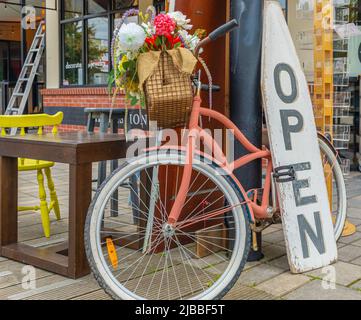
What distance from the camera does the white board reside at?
2.61m

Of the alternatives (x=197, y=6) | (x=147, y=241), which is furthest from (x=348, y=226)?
(x=197, y=6)

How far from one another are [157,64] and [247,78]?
0.85m

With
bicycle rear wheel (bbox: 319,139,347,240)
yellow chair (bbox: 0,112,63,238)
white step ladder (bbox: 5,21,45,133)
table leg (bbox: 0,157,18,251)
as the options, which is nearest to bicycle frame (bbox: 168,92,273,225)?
bicycle rear wheel (bbox: 319,139,347,240)

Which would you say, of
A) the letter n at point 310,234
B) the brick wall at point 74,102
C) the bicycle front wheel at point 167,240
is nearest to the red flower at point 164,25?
the bicycle front wheel at point 167,240

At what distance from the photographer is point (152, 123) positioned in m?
2.20

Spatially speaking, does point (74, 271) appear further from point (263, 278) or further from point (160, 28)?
point (160, 28)

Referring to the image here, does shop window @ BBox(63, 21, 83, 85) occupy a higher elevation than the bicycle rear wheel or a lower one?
higher

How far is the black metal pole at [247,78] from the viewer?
2.78 metres

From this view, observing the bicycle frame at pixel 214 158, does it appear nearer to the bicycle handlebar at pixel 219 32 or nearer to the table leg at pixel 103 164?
the bicycle handlebar at pixel 219 32

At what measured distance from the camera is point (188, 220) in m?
2.21

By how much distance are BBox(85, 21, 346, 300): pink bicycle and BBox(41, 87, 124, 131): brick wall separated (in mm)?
4435

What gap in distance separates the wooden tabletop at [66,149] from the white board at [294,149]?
0.84 metres

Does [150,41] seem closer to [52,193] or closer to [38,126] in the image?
[38,126]

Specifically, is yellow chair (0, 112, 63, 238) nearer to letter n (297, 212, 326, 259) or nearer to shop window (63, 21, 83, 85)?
letter n (297, 212, 326, 259)
